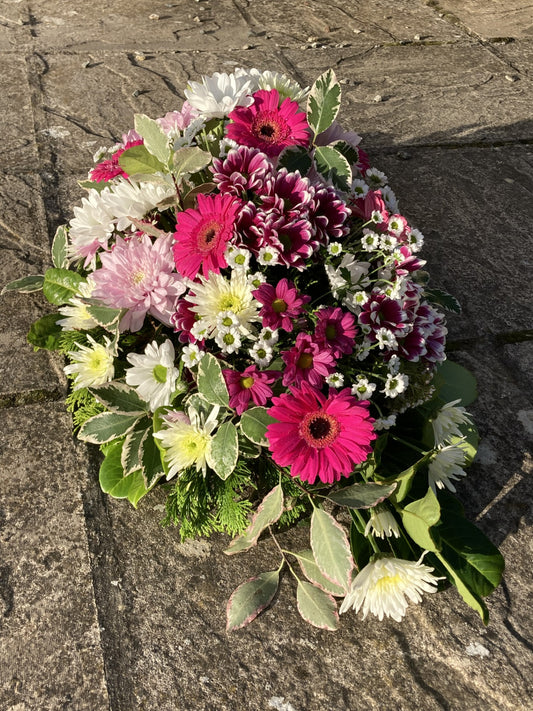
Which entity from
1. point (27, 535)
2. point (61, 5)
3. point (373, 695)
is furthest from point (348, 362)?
point (61, 5)

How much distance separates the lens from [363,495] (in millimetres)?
1467

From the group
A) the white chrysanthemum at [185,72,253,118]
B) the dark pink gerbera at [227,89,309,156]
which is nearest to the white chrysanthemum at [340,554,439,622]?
the dark pink gerbera at [227,89,309,156]

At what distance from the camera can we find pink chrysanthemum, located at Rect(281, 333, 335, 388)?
1416mm

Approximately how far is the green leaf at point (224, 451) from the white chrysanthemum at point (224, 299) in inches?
8.2

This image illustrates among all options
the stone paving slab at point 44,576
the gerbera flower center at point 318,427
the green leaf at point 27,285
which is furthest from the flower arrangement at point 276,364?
the green leaf at point 27,285

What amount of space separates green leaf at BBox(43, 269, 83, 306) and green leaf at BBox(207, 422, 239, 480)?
0.66m

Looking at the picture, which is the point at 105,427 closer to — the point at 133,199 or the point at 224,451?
the point at 224,451

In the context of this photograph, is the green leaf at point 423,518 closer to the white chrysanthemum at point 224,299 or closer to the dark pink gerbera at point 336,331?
the dark pink gerbera at point 336,331

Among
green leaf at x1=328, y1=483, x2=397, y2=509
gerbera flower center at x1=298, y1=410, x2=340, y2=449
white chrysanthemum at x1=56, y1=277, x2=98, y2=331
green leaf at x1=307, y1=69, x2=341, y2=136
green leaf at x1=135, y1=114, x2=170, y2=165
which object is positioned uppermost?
green leaf at x1=307, y1=69, x2=341, y2=136

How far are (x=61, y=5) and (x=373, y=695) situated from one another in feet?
13.8

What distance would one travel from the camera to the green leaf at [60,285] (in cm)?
187

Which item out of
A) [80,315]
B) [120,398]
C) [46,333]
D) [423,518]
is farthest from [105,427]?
[423,518]

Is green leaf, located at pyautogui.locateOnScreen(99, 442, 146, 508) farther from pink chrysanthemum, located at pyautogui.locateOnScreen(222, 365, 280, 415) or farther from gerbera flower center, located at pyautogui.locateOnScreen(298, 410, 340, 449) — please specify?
gerbera flower center, located at pyautogui.locateOnScreen(298, 410, 340, 449)

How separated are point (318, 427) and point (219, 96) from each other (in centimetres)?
94
